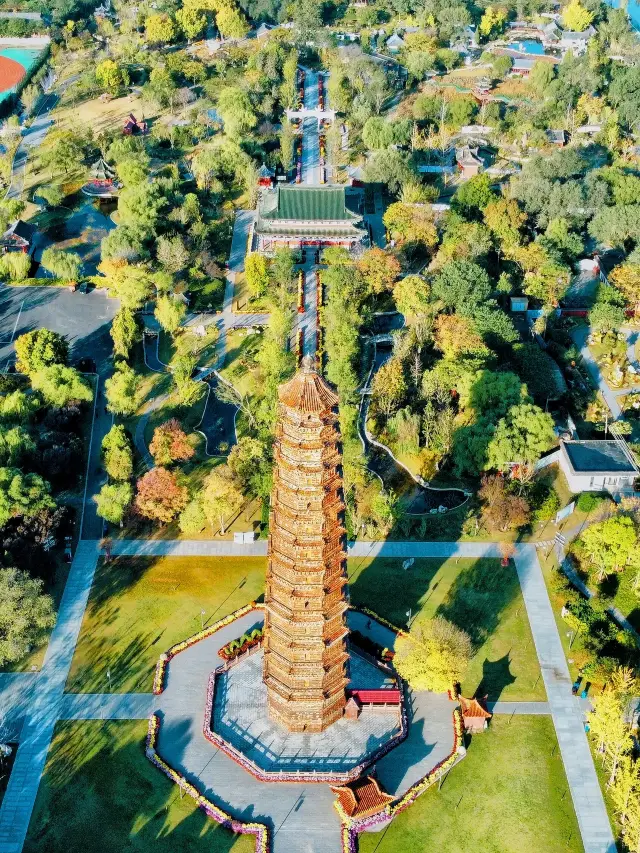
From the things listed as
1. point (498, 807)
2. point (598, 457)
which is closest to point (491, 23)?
point (598, 457)

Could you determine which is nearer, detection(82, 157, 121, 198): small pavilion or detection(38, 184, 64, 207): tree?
detection(38, 184, 64, 207): tree

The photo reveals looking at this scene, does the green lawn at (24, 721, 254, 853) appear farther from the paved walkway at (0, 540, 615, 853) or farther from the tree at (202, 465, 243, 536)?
the tree at (202, 465, 243, 536)

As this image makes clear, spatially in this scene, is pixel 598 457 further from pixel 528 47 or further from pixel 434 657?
pixel 528 47

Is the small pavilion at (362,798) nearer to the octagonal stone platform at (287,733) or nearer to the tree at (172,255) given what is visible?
the octagonal stone platform at (287,733)

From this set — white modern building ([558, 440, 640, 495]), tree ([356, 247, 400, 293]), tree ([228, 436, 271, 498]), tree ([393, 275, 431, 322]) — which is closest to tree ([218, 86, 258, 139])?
tree ([356, 247, 400, 293])

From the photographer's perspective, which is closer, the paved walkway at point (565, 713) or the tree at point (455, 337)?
the paved walkway at point (565, 713)

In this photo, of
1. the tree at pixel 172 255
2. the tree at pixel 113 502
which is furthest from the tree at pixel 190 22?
the tree at pixel 113 502

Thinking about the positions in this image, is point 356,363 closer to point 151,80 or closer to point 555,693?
point 555,693
